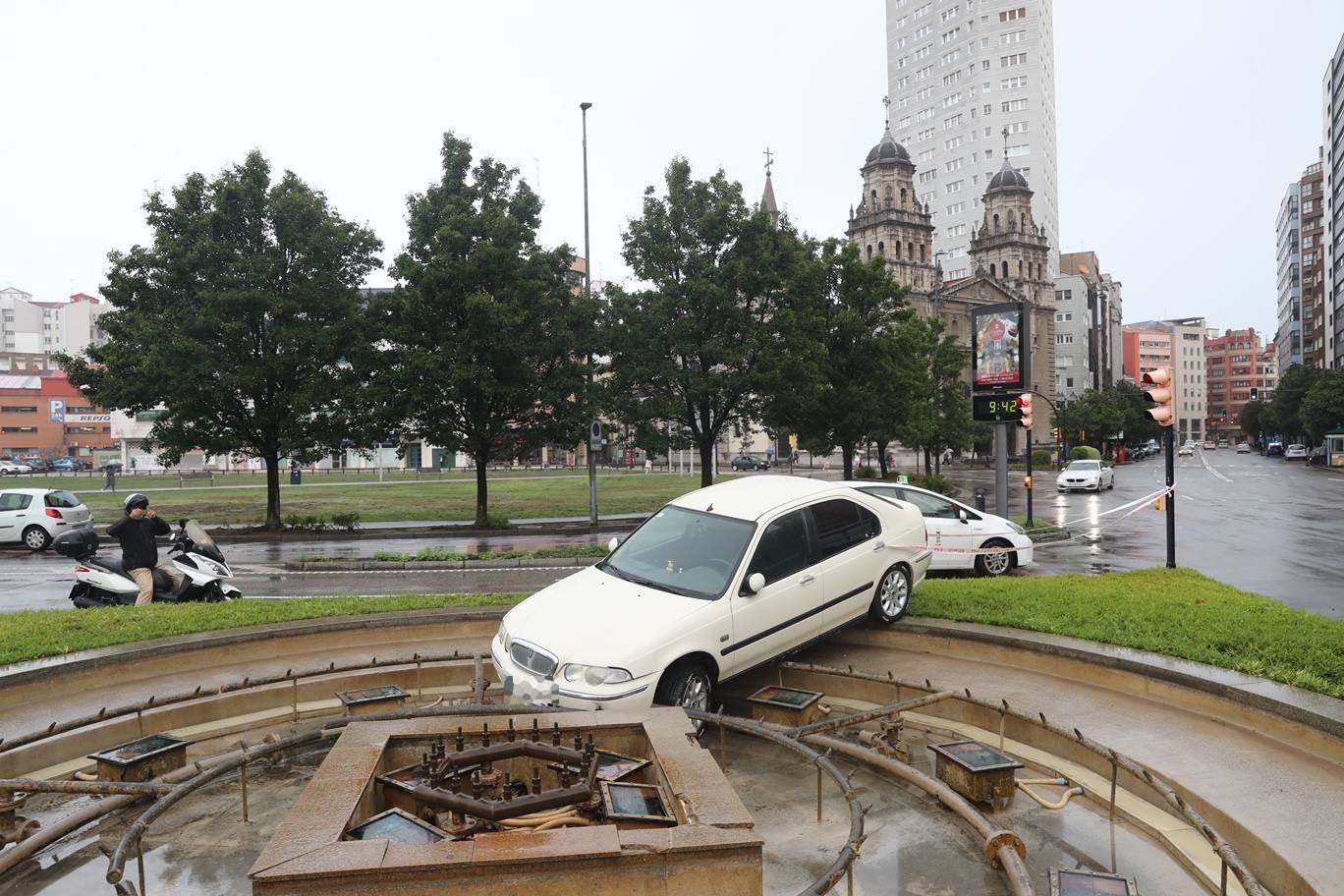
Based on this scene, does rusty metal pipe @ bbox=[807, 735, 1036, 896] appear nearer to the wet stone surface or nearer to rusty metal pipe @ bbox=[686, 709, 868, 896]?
the wet stone surface

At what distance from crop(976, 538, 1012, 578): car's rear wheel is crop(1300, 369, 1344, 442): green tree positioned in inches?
2662

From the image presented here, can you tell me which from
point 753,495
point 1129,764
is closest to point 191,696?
point 753,495

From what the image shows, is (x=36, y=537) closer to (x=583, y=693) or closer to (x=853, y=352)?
(x=583, y=693)

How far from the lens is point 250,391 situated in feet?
80.5

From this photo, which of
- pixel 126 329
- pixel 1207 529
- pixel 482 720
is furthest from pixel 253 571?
pixel 1207 529

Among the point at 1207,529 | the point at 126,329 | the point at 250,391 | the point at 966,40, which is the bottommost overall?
the point at 1207,529

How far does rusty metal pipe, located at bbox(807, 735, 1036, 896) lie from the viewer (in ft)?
13.2

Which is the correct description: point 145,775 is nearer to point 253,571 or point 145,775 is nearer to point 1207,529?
point 253,571

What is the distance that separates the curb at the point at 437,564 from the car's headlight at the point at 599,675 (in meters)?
10.9

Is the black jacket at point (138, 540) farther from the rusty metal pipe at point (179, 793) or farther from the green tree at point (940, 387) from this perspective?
the green tree at point (940, 387)

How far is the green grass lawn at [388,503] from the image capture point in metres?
31.2

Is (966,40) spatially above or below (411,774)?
above

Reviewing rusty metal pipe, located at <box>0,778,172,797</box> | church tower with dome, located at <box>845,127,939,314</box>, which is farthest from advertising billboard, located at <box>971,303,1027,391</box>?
church tower with dome, located at <box>845,127,939,314</box>

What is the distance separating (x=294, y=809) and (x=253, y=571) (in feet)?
47.9
